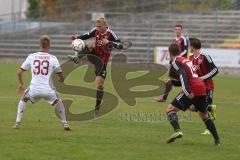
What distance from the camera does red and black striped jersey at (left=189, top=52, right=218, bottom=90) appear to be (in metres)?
13.3

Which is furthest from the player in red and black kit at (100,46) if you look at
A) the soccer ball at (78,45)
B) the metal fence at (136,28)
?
the metal fence at (136,28)

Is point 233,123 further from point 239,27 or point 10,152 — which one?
point 239,27

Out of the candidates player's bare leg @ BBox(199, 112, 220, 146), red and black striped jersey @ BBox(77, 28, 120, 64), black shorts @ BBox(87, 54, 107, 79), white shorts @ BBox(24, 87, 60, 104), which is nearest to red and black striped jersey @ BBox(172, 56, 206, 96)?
player's bare leg @ BBox(199, 112, 220, 146)

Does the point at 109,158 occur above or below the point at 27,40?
above

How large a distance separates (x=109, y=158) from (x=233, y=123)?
6024 millimetres

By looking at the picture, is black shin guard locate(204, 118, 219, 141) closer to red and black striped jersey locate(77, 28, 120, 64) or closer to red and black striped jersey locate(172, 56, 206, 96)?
red and black striped jersey locate(172, 56, 206, 96)

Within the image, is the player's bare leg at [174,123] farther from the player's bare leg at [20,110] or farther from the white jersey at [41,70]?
the player's bare leg at [20,110]

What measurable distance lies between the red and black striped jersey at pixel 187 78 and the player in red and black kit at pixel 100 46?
442cm

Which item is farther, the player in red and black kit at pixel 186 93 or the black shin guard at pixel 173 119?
the black shin guard at pixel 173 119

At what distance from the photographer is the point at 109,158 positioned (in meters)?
10.3

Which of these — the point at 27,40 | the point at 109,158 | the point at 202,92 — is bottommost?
the point at 27,40

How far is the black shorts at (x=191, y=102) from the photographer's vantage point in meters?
11.9

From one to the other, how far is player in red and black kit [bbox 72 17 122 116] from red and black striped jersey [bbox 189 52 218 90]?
298 centimetres

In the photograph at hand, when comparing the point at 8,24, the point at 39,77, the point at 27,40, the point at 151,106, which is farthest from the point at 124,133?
the point at 8,24
